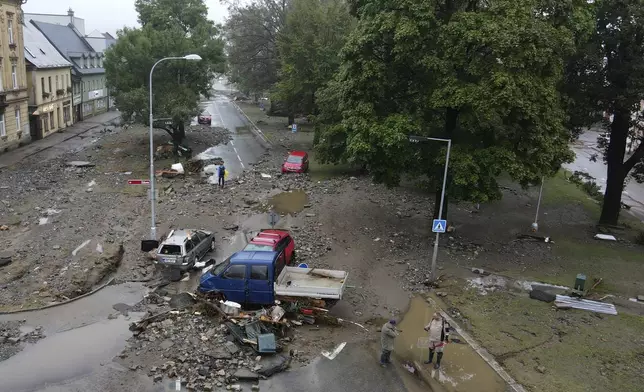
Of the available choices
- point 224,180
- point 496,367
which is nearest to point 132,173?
point 224,180

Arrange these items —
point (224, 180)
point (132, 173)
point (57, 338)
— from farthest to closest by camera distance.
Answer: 1. point (132, 173)
2. point (224, 180)
3. point (57, 338)

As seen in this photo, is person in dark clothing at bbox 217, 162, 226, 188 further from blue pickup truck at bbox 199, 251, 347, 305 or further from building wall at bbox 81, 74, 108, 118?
building wall at bbox 81, 74, 108, 118

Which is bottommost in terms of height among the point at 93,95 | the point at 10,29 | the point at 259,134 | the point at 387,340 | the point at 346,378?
the point at 346,378

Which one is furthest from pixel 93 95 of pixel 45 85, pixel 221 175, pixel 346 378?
pixel 346 378

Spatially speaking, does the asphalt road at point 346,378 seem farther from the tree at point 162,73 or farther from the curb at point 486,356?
the tree at point 162,73

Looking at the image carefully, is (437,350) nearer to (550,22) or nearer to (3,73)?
(550,22)

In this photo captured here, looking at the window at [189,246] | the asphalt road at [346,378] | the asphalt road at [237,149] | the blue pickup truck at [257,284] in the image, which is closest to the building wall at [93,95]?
the asphalt road at [237,149]

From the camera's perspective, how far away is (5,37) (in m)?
43.1

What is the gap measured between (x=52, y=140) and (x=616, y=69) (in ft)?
153

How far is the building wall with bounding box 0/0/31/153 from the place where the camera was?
43062 mm

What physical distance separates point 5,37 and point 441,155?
37382 millimetres

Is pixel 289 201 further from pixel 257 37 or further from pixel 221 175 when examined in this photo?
pixel 257 37

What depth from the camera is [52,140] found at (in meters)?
51.5

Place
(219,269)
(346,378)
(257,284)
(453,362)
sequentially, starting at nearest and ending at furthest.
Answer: (346,378) < (453,362) < (257,284) < (219,269)
